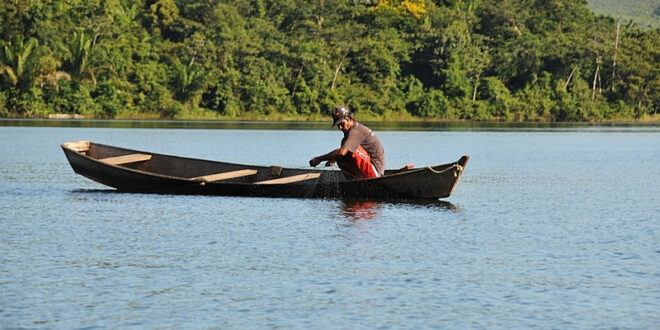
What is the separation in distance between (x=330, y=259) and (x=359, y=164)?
717 cm

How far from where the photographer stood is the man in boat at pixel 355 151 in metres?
21.5

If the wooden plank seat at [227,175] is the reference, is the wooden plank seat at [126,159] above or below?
above

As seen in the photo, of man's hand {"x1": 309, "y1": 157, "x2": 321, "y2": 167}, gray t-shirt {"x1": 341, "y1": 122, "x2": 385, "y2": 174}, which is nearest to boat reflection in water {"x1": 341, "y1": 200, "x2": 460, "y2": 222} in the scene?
gray t-shirt {"x1": 341, "y1": 122, "x2": 385, "y2": 174}

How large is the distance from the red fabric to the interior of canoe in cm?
79

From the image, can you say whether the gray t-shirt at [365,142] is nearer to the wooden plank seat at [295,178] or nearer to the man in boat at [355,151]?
the man in boat at [355,151]

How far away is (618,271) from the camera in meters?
14.5

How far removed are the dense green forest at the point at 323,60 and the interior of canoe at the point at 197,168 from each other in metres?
50.0

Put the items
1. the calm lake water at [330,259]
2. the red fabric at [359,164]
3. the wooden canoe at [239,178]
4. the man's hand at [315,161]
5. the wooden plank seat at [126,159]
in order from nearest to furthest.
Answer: the calm lake water at [330,259]
the man's hand at [315,161]
the wooden canoe at [239,178]
the red fabric at [359,164]
the wooden plank seat at [126,159]

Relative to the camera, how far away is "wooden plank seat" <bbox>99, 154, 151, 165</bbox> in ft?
81.5

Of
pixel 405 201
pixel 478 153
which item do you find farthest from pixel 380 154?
pixel 478 153

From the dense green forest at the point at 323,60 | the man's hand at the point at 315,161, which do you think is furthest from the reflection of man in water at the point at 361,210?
the dense green forest at the point at 323,60

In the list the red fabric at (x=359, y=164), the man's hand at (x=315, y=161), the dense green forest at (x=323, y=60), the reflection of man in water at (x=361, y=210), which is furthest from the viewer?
the dense green forest at (x=323, y=60)

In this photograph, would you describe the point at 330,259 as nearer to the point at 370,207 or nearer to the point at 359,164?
the point at 370,207

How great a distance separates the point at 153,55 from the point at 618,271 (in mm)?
69177
